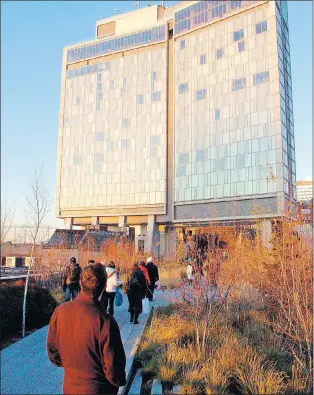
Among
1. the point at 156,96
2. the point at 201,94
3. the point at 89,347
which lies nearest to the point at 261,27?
the point at 201,94

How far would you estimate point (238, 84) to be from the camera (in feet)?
163

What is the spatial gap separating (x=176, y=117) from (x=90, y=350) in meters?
53.1

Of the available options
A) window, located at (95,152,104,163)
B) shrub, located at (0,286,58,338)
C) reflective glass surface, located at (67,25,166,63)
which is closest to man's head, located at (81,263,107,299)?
shrub, located at (0,286,58,338)

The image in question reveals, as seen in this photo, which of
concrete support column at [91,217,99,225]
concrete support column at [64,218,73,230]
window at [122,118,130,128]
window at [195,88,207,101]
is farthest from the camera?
concrete support column at [64,218,73,230]

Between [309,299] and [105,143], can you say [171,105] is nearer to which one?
[105,143]

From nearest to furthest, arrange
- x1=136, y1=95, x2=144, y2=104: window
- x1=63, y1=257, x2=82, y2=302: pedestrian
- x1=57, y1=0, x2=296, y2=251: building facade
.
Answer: x1=63, y1=257, x2=82, y2=302: pedestrian < x1=57, y1=0, x2=296, y2=251: building facade < x1=136, y1=95, x2=144, y2=104: window

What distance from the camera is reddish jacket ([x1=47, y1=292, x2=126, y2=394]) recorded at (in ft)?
11.1

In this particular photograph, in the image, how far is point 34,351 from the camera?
8016 mm

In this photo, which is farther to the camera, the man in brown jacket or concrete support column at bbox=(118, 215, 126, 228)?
concrete support column at bbox=(118, 215, 126, 228)

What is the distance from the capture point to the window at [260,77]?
4769 centimetres

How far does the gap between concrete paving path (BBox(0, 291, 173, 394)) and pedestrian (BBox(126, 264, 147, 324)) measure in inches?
52.2

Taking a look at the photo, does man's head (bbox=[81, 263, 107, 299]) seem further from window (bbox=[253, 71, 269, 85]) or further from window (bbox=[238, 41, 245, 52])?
window (bbox=[238, 41, 245, 52])

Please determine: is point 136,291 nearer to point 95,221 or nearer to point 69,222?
point 95,221

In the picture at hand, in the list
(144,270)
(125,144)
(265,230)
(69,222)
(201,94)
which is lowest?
(144,270)
